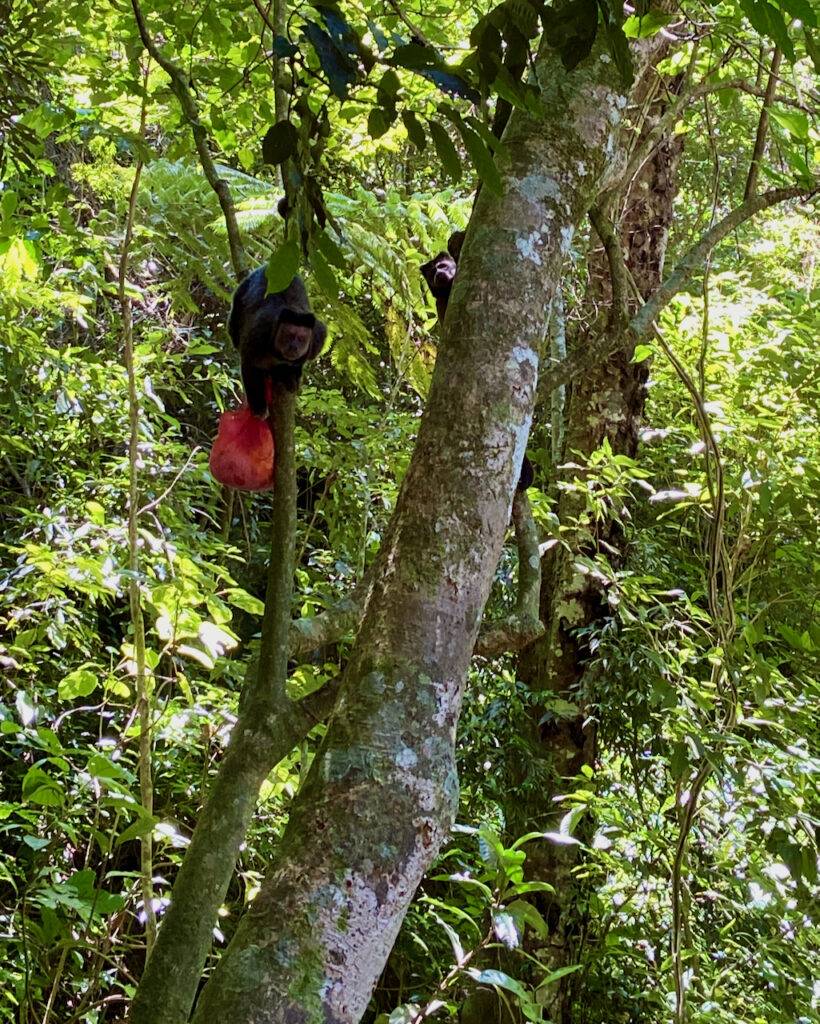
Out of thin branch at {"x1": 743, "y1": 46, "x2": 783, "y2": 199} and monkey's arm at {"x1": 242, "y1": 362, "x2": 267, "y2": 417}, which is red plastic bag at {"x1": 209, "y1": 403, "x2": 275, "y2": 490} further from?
thin branch at {"x1": 743, "y1": 46, "x2": 783, "y2": 199}

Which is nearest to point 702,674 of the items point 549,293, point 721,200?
point 549,293

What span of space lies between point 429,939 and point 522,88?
11.7 ft

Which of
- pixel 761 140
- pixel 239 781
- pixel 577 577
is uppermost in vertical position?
pixel 761 140

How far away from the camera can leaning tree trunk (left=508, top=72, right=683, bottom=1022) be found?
11.9 feet

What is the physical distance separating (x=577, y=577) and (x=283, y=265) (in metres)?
3.08

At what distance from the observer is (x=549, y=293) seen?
1422mm

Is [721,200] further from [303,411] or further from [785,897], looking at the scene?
[785,897]

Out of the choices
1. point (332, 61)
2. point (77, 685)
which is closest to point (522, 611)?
point (77, 685)

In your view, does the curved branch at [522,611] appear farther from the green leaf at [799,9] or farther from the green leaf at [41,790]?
the green leaf at [799,9]

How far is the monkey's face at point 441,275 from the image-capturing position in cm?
307

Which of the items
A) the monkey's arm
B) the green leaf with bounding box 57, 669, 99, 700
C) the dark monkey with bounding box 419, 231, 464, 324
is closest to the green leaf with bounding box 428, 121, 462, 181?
the monkey's arm

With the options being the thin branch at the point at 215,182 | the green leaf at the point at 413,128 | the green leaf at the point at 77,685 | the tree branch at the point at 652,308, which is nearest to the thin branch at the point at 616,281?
the tree branch at the point at 652,308

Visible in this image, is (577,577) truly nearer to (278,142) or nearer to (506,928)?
(506,928)

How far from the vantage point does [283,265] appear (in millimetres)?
1002
